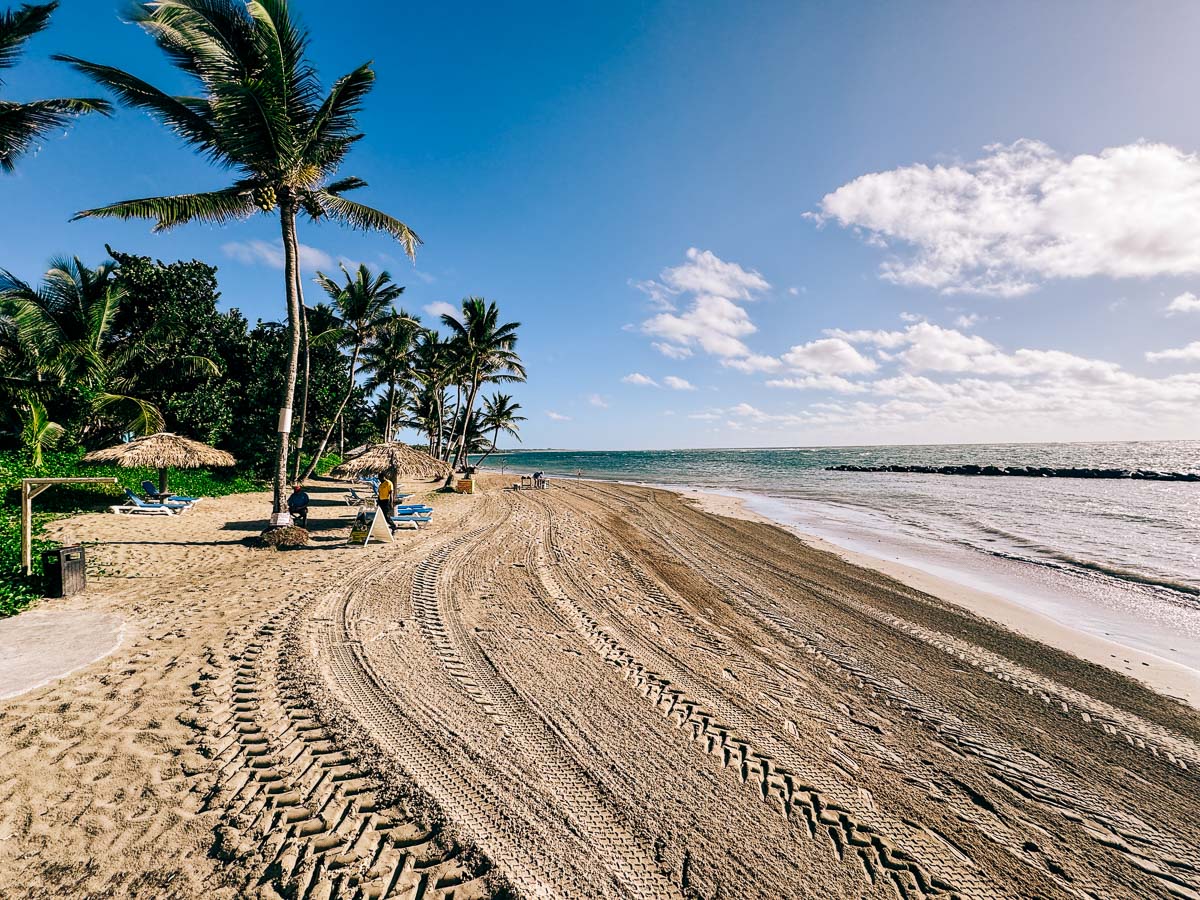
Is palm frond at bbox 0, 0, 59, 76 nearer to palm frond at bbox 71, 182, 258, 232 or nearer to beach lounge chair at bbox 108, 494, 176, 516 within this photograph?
palm frond at bbox 71, 182, 258, 232

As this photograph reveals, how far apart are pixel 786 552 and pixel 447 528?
1013 centimetres

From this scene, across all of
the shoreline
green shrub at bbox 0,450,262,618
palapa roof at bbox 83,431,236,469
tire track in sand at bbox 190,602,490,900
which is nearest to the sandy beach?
tire track in sand at bbox 190,602,490,900

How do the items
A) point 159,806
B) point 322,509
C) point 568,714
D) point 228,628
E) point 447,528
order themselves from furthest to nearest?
point 322,509 < point 447,528 < point 228,628 < point 568,714 < point 159,806

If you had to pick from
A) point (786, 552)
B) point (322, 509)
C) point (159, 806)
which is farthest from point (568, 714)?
point (322, 509)

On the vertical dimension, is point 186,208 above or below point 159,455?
above

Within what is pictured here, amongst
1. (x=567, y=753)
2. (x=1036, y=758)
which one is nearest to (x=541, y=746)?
(x=567, y=753)

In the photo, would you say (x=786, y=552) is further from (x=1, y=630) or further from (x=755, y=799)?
(x=1, y=630)

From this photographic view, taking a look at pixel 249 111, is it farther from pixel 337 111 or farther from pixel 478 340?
pixel 478 340

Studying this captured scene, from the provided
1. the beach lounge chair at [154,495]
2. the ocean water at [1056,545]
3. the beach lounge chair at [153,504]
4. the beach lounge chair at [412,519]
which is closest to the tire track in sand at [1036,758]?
the ocean water at [1056,545]

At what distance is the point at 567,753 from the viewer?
3973 millimetres

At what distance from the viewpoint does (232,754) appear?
3664 mm

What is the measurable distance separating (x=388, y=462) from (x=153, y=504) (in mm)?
6587

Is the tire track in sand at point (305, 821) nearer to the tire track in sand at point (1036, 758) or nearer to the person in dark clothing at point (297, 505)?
the tire track in sand at point (1036, 758)

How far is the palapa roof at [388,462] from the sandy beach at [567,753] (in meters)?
7.37
